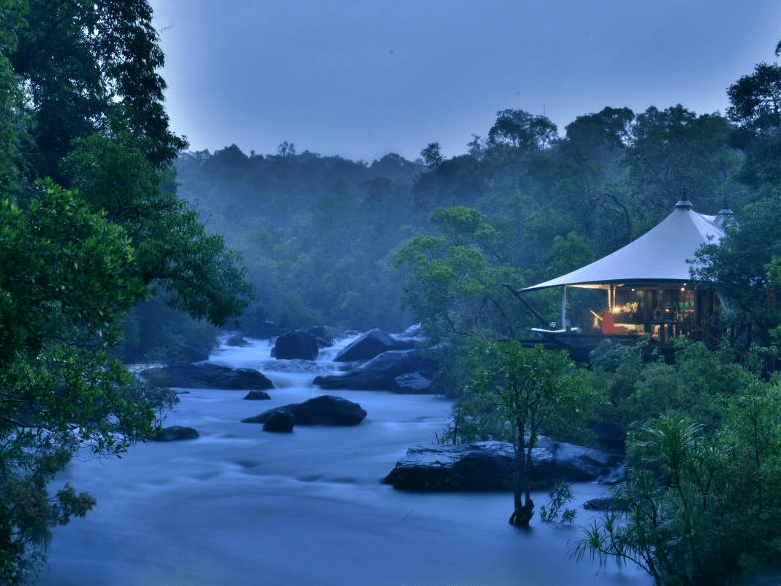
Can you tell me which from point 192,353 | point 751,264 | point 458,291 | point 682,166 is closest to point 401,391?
point 458,291

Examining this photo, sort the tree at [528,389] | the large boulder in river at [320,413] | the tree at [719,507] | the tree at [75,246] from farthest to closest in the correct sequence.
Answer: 1. the large boulder in river at [320,413]
2. the tree at [528,389]
3. the tree at [719,507]
4. the tree at [75,246]

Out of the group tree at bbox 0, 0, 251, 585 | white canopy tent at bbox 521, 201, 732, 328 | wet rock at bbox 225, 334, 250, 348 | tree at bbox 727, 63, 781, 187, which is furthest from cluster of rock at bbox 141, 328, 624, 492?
tree at bbox 727, 63, 781, 187

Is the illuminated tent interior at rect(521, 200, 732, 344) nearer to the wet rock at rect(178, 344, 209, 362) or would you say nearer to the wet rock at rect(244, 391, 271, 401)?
the wet rock at rect(244, 391, 271, 401)

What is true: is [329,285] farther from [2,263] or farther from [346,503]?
[2,263]

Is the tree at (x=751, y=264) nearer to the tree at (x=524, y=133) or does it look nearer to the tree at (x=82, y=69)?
the tree at (x=82, y=69)

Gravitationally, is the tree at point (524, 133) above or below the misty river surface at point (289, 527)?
above

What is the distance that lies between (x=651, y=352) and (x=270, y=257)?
4246 cm

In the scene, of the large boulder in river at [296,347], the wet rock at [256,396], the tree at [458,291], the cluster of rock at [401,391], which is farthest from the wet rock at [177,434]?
the large boulder in river at [296,347]

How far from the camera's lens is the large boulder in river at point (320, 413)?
20734 mm

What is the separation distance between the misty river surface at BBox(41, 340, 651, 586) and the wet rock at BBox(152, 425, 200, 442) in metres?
0.30

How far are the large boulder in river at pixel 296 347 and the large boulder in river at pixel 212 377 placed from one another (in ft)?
23.1

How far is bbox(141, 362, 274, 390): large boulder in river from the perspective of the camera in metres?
28.1

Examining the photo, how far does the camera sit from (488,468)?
518 inches

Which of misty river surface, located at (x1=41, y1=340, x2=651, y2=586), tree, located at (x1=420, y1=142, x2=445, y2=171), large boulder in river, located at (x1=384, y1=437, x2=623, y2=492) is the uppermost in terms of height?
tree, located at (x1=420, y1=142, x2=445, y2=171)
